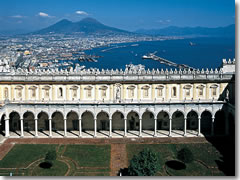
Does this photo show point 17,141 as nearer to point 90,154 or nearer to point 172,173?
point 90,154

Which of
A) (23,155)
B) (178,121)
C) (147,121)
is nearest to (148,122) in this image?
(147,121)

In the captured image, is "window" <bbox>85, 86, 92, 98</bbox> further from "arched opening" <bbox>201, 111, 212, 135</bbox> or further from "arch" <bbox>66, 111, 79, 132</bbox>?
"arched opening" <bbox>201, 111, 212, 135</bbox>

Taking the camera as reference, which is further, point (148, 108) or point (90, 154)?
point (148, 108)

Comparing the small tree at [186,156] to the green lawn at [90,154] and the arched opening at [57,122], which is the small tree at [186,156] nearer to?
the green lawn at [90,154]

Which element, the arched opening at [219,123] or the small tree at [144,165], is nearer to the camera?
the small tree at [144,165]

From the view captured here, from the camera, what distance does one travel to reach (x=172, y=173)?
3017 cm

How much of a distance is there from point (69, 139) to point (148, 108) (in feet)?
36.4

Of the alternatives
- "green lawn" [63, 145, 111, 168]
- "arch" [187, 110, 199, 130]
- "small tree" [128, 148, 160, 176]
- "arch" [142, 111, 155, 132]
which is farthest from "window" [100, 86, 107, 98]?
"small tree" [128, 148, 160, 176]

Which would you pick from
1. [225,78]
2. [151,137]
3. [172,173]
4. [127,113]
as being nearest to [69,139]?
[127,113]

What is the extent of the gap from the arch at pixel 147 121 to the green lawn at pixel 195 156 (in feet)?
19.2

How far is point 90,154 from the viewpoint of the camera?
3516 centimetres

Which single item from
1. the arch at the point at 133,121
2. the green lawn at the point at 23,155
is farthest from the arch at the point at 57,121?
the arch at the point at 133,121

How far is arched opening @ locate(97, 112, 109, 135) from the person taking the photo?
1676 inches

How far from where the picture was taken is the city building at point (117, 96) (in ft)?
131
